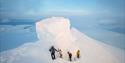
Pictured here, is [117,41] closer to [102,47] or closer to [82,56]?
[102,47]

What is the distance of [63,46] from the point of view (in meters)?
2.36

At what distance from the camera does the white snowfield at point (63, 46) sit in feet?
7.66

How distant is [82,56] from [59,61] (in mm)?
215

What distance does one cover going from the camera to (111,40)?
2.33m

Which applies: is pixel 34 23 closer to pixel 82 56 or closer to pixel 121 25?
pixel 82 56

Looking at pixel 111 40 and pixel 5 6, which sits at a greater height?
pixel 5 6

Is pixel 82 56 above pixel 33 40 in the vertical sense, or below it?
below

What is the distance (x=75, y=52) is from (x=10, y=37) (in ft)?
2.06

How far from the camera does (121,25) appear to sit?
7.61 feet

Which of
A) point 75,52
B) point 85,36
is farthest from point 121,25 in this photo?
point 75,52

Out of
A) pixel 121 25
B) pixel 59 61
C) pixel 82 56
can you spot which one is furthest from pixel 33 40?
pixel 121 25

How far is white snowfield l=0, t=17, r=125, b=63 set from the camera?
7.66 feet

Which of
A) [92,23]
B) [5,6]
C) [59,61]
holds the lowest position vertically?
[59,61]

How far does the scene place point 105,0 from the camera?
7.70ft
